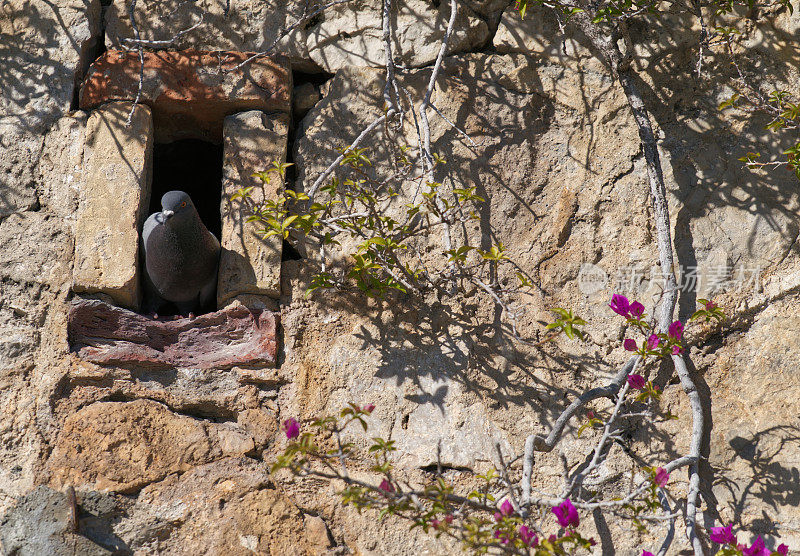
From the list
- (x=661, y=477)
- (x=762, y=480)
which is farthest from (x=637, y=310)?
(x=762, y=480)

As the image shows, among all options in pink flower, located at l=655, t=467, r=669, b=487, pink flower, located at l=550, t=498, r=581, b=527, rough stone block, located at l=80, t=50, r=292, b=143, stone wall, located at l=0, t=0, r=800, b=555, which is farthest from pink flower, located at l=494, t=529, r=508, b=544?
rough stone block, located at l=80, t=50, r=292, b=143

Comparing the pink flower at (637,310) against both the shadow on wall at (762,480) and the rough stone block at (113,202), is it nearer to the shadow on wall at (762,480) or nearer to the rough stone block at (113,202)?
the shadow on wall at (762,480)

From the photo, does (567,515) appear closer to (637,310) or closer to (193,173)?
(637,310)

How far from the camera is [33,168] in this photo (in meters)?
2.76

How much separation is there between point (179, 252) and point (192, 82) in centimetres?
66

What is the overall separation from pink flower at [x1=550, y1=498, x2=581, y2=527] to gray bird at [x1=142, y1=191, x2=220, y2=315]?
1362mm

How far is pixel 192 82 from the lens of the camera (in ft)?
9.40

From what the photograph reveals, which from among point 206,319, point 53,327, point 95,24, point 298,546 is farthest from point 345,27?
point 298,546

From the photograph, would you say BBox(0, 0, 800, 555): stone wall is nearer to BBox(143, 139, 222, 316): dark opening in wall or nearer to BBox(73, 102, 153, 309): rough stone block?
BBox(73, 102, 153, 309): rough stone block

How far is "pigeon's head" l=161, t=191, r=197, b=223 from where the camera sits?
260 cm

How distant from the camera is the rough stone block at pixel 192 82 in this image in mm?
2850

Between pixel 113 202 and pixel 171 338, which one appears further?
pixel 113 202

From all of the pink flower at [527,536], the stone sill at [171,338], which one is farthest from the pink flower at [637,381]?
the stone sill at [171,338]

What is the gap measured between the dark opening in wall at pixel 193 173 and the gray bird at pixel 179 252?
660 mm
